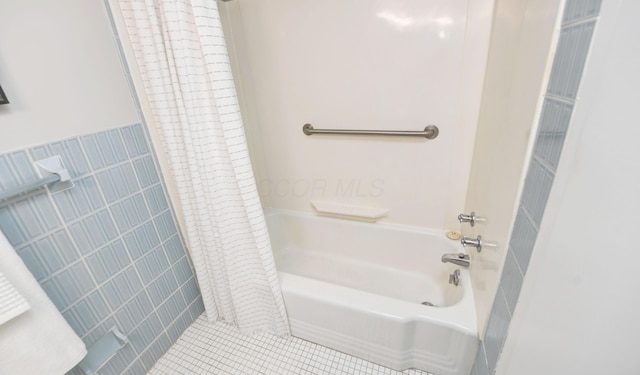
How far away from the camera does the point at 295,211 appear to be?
1832 millimetres

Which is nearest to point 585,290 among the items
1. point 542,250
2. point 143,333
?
point 542,250

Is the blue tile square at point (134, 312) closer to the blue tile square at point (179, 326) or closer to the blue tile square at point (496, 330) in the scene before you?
the blue tile square at point (179, 326)

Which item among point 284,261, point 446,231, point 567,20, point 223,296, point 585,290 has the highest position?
point 567,20

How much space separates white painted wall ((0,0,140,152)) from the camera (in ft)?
2.48

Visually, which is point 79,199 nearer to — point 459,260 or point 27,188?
point 27,188

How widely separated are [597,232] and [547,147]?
166 millimetres

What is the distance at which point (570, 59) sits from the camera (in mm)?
435

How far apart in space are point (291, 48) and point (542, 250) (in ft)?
4.40

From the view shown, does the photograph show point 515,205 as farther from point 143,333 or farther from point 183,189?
point 143,333

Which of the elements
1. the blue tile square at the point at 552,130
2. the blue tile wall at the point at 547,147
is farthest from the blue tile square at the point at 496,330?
the blue tile square at the point at 552,130

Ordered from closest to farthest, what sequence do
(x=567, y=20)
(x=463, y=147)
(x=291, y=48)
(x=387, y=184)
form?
(x=567, y=20) → (x=463, y=147) → (x=291, y=48) → (x=387, y=184)

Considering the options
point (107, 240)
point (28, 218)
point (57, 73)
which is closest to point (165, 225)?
point (107, 240)

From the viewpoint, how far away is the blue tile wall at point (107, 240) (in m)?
0.82

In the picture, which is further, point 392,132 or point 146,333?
point 392,132
